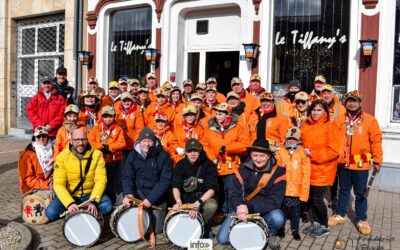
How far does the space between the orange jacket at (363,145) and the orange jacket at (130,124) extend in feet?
10.4

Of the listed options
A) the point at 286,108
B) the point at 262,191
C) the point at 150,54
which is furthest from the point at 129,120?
the point at 150,54

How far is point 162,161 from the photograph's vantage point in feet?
16.2

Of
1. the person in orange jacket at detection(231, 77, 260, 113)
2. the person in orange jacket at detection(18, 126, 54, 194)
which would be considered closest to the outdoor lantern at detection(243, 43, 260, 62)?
the person in orange jacket at detection(231, 77, 260, 113)

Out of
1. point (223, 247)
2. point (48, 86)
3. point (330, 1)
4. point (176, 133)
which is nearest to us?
point (223, 247)

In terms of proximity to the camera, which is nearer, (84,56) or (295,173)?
(295,173)

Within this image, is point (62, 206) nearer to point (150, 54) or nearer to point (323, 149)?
point (323, 149)

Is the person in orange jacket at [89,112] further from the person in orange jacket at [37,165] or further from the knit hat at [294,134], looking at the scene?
the knit hat at [294,134]

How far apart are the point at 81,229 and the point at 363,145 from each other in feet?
12.1

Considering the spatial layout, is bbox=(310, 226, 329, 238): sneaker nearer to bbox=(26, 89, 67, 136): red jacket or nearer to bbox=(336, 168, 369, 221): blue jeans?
bbox=(336, 168, 369, 221): blue jeans

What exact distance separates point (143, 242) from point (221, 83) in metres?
6.69

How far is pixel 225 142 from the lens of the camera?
17.3ft

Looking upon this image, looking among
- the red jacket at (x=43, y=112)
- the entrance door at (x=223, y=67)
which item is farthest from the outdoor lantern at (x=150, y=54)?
the red jacket at (x=43, y=112)

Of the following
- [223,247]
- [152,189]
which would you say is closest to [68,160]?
[152,189]

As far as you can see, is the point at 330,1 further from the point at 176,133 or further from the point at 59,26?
the point at 59,26
